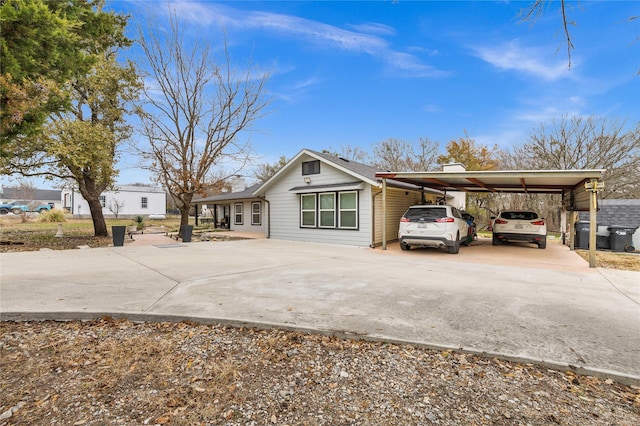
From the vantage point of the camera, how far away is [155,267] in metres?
7.16

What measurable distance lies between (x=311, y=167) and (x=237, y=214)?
9647 millimetres

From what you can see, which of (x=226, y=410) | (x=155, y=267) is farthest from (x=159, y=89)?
(x=226, y=410)

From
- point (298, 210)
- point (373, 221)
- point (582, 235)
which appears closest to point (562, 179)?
point (582, 235)

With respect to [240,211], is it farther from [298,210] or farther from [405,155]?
[405,155]

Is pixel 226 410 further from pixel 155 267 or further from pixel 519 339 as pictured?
pixel 155 267

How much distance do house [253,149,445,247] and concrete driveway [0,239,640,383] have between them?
13.6 ft

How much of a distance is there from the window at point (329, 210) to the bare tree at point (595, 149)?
16.8 metres

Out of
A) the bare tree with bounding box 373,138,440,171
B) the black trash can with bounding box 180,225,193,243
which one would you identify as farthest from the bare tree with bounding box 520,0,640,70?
the bare tree with bounding box 373,138,440,171

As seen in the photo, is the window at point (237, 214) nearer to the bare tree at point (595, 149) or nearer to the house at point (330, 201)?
the house at point (330, 201)

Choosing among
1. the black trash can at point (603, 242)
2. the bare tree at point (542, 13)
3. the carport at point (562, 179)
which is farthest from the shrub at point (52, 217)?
the black trash can at point (603, 242)

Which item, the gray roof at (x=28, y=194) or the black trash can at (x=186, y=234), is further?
the gray roof at (x=28, y=194)

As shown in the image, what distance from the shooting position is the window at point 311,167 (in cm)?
1346

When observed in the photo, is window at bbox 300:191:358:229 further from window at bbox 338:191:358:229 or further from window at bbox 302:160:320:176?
window at bbox 302:160:320:176

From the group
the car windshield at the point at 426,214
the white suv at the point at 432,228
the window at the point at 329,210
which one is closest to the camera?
the white suv at the point at 432,228
